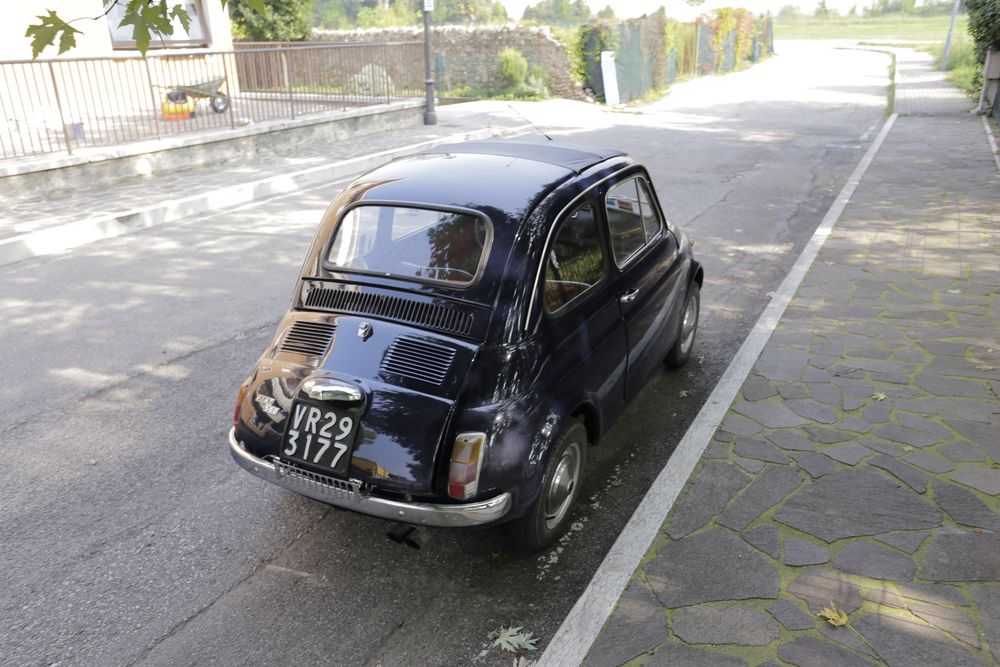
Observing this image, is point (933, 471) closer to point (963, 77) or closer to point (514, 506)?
point (514, 506)

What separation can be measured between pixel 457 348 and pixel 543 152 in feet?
5.58

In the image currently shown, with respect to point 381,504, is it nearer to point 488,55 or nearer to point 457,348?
point 457,348

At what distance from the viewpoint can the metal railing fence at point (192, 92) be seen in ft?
40.4

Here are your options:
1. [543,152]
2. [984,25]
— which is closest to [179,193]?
[543,152]

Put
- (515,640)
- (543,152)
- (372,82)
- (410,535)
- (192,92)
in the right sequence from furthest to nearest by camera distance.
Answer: (372,82) → (192,92) → (543,152) → (410,535) → (515,640)

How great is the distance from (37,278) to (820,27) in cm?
9930

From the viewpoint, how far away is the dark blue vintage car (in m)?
3.35

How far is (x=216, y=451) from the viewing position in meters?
4.75

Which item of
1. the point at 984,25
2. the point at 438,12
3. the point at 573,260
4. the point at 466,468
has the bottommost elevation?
the point at 466,468

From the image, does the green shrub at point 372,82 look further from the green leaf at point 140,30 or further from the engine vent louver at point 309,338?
the engine vent louver at point 309,338

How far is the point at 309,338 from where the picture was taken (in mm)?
3795

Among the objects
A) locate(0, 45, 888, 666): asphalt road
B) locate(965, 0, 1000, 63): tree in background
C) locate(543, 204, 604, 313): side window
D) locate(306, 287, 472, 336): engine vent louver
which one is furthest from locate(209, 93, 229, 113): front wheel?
locate(965, 0, 1000, 63): tree in background

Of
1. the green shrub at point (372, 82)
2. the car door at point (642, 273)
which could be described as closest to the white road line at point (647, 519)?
the car door at point (642, 273)

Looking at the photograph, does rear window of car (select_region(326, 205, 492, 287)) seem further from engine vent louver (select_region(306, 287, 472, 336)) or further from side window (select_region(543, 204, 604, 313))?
side window (select_region(543, 204, 604, 313))
